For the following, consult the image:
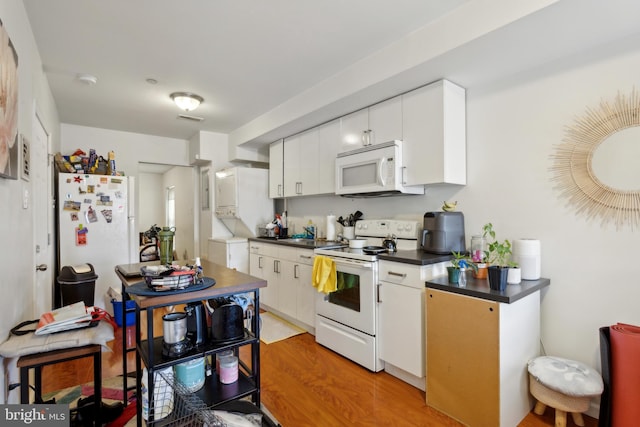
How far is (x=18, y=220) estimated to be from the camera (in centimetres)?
169

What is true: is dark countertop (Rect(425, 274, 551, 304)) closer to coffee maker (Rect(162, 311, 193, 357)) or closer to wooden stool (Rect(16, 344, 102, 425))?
coffee maker (Rect(162, 311, 193, 357))

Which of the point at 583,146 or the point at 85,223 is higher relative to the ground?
the point at 583,146

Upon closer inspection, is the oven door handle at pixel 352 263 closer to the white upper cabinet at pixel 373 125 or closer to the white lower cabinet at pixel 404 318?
the white lower cabinet at pixel 404 318

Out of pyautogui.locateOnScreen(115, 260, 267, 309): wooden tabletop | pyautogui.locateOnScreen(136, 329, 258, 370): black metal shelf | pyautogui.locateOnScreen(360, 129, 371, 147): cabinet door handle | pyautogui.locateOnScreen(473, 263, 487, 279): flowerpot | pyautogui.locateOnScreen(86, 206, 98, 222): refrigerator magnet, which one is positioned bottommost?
pyautogui.locateOnScreen(136, 329, 258, 370): black metal shelf

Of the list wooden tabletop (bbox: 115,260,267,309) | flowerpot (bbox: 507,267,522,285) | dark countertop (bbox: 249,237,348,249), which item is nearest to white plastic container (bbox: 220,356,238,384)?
wooden tabletop (bbox: 115,260,267,309)

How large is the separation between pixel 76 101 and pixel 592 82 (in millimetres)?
4512

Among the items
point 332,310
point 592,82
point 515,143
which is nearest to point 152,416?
point 332,310

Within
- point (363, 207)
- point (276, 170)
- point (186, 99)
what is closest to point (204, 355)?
point (363, 207)

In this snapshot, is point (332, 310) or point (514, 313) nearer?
point (514, 313)

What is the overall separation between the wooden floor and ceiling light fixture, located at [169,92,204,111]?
7.98ft

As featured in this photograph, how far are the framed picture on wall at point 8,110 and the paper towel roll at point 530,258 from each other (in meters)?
2.77

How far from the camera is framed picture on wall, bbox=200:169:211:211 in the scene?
4.93 metres

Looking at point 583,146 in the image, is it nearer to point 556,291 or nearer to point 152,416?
point 556,291

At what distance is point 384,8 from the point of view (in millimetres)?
1896
